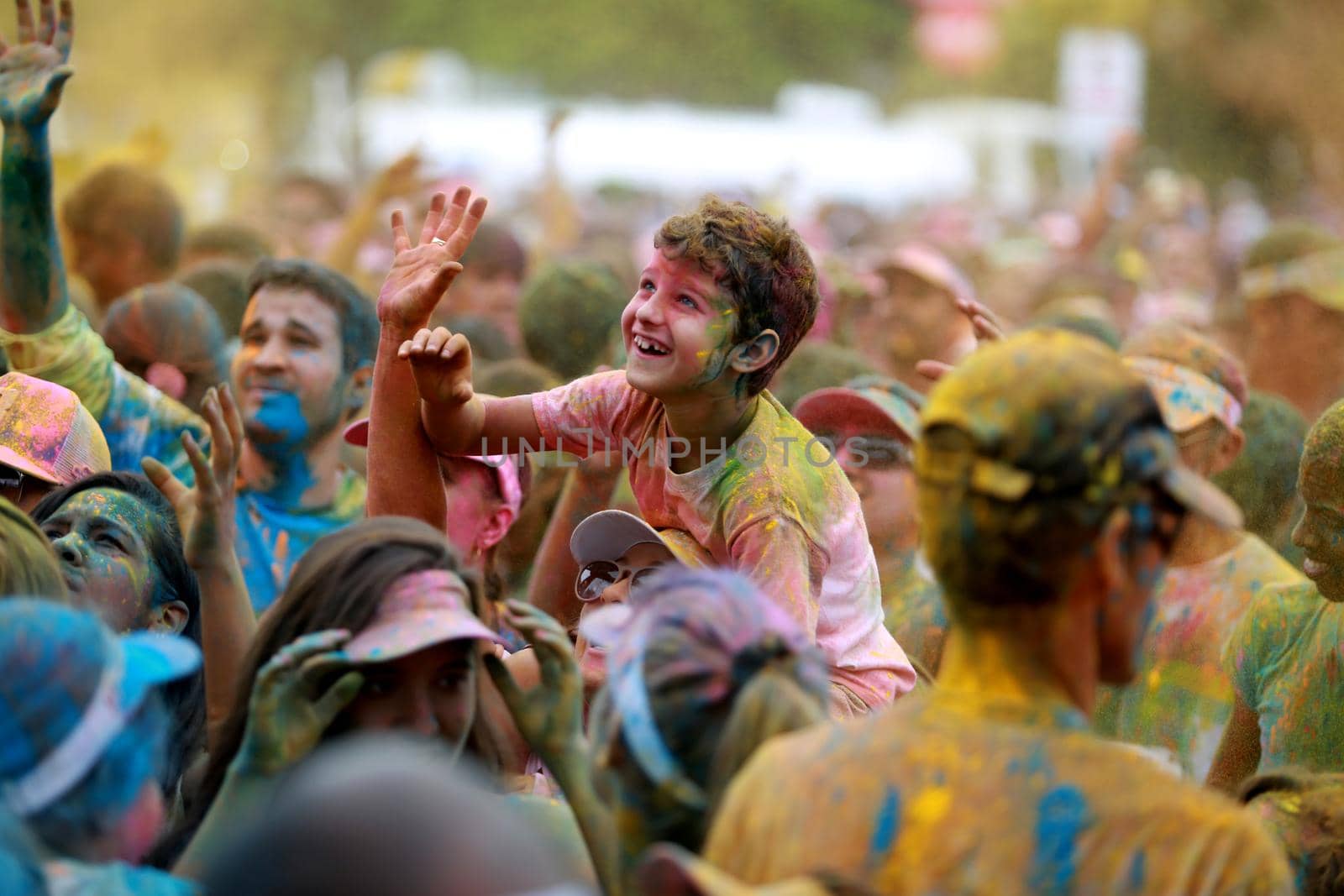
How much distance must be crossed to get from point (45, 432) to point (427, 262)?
1116 mm

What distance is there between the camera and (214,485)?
3.47 meters

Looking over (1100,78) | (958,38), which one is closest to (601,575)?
(1100,78)

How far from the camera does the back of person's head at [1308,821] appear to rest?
2.74m

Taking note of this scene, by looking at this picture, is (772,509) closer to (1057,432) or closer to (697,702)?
(697,702)

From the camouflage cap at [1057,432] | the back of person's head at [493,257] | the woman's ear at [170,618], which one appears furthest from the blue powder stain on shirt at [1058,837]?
the back of person's head at [493,257]

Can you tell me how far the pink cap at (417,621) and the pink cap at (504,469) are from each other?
1.48 m

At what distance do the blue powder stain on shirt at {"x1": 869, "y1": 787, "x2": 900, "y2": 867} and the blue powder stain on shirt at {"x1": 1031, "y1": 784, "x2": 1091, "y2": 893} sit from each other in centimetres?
18

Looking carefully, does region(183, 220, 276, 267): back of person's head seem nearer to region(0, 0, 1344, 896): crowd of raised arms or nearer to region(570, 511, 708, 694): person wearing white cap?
region(0, 0, 1344, 896): crowd of raised arms

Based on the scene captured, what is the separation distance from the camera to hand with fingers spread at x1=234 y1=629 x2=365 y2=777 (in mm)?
2689

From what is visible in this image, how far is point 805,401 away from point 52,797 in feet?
10.6

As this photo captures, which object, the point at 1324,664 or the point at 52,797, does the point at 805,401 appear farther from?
the point at 52,797

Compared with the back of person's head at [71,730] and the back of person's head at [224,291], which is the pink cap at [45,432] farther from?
the back of person's head at [224,291]

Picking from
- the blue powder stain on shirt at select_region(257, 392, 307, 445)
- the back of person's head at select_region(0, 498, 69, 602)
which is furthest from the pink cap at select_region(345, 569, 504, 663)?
the blue powder stain on shirt at select_region(257, 392, 307, 445)

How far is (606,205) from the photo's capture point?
70.0ft
